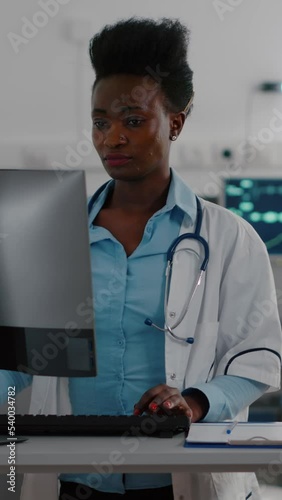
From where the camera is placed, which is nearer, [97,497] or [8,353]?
[8,353]

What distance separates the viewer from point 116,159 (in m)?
1.42

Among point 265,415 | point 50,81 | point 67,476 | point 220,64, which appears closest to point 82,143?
point 50,81

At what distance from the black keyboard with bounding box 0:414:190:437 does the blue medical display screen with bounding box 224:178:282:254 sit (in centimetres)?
330

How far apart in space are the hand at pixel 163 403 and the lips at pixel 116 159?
1.43 ft

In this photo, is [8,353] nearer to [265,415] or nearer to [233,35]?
[265,415]

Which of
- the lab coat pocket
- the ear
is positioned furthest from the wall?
the lab coat pocket

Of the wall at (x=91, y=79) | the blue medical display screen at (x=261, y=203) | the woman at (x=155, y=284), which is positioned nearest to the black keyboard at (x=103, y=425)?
the woman at (x=155, y=284)

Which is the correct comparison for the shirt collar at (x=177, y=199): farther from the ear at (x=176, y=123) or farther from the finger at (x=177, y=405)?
the finger at (x=177, y=405)

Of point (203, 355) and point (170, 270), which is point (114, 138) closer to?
point (170, 270)

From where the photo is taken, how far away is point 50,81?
4.66 metres

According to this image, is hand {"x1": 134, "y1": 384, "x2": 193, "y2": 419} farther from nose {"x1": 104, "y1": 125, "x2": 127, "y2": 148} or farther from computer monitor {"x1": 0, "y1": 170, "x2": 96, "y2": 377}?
nose {"x1": 104, "y1": 125, "x2": 127, "y2": 148}

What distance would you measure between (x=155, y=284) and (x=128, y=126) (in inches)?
11.3

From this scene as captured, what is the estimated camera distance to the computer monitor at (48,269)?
3.76ft

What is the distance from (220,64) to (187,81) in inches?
124
